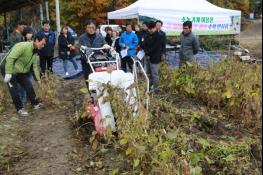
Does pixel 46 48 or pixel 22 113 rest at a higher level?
pixel 46 48

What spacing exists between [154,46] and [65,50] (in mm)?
3496

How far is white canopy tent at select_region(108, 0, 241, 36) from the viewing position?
39.9 feet

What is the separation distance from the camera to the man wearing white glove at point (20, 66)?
6.00m

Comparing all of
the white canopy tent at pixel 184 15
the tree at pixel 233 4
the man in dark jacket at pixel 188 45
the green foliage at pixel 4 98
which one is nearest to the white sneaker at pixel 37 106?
the green foliage at pixel 4 98

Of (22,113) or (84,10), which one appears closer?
(22,113)

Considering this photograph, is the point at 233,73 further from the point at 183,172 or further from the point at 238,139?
the point at 183,172

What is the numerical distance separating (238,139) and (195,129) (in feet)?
2.05

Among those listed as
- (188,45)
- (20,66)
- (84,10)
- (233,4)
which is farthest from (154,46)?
(233,4)

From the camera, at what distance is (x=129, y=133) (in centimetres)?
371

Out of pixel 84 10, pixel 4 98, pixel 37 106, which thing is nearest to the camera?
pixel 37 106

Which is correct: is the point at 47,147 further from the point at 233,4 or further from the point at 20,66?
the point at 233,4

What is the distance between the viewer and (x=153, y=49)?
24.6 ft

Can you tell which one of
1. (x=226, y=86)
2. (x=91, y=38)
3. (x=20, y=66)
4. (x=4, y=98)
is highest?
(x=91, y=38)

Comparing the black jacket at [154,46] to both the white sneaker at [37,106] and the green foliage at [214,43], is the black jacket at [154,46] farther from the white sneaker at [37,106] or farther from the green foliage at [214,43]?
the green foliage at [214,43]
